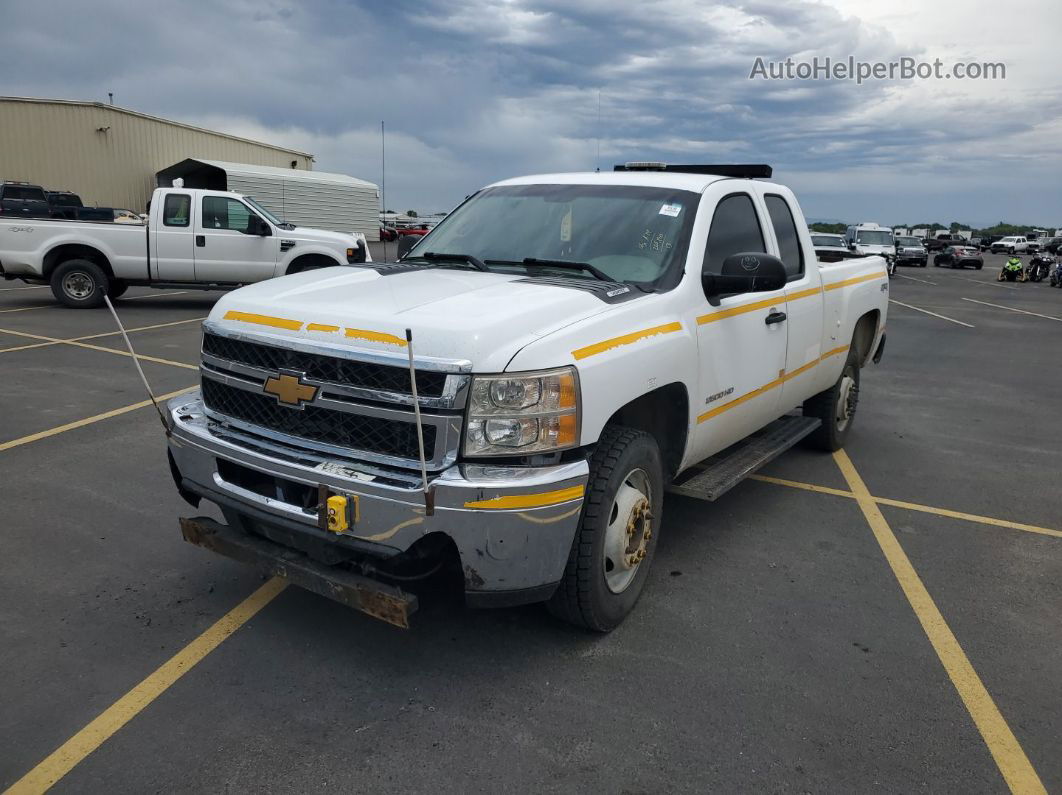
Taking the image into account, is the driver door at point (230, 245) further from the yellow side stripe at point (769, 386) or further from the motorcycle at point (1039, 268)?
the motorcycle at point (1039, 268)

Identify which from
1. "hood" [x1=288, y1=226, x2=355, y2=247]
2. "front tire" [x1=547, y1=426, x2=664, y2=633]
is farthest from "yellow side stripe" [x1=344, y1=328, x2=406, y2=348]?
"hood" [x1=288, y1=226, x2=355, y2=247]

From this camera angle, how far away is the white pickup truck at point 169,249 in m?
13.4

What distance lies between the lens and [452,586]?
3979 millimetres

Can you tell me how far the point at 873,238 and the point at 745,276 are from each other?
115ft

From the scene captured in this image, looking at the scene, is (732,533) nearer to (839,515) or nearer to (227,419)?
(839,515)

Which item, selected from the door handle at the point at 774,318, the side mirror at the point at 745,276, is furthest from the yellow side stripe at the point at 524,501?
the door handle at the point at 774,318

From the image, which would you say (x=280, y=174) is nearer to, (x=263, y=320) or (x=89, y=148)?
(x=89, y=148)

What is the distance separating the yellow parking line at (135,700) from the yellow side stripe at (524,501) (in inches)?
55.6

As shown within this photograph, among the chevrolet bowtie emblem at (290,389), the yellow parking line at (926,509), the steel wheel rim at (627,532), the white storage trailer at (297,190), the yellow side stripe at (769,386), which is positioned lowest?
the yellow parking line at (926,509)

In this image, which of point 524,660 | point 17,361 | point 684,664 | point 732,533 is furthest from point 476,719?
point 17,361

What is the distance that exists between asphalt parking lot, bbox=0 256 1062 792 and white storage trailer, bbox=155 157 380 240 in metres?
32.4

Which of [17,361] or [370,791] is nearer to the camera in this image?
[370,791]

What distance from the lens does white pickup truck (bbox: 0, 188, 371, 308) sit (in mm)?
13383

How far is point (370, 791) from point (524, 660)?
0.93 m
